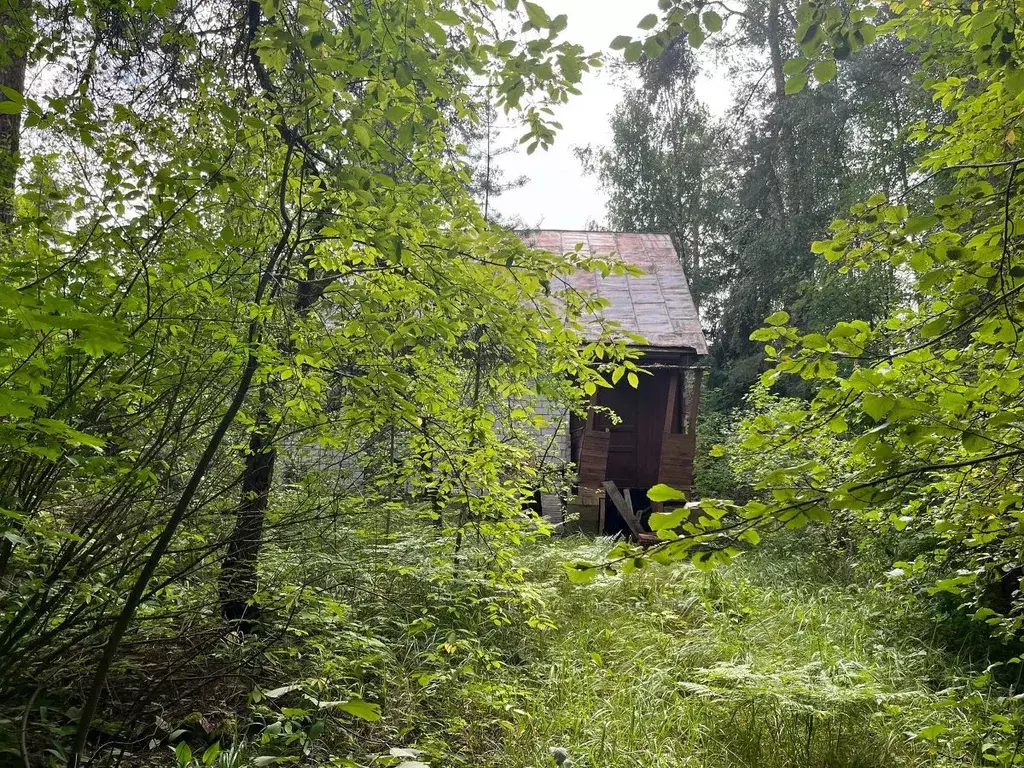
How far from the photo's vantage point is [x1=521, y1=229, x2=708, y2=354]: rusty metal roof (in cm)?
1130

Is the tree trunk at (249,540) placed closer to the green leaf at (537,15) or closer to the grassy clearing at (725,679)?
the grassy clearing at (725,679)

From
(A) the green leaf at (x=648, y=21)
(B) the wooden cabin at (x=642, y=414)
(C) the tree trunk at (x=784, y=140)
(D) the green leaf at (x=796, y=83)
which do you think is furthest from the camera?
(C) the tree trunk at (x=784, y=140)

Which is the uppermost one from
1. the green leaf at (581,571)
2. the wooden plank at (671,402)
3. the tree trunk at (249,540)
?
the wooden plank at (671,402)

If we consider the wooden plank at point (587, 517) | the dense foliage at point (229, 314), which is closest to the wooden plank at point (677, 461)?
the wooden plank at point (587, 517)

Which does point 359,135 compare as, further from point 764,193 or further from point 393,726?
point 764,193

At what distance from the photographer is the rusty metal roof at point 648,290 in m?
11.3

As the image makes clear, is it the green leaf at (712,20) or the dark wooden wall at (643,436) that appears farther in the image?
the dark wooden wall at (643,436)

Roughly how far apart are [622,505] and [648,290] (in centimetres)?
415

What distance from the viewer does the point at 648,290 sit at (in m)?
12.5

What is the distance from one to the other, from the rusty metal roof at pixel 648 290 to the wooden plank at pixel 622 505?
2.60 m

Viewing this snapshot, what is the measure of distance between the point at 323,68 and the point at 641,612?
17.2ft

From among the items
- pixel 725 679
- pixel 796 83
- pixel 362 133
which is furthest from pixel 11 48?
pixel 725 679

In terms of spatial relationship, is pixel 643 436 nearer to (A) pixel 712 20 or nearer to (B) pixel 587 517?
(B) pixel 587 517

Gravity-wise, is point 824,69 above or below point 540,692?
above
